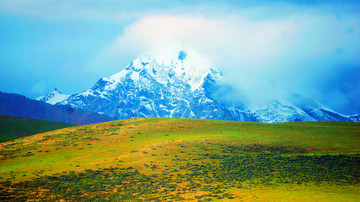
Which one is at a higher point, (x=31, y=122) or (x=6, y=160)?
(x=31, y=122)

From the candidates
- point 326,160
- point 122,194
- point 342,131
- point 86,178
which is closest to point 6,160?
point 86,178

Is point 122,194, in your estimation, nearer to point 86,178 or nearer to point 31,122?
point 86,178

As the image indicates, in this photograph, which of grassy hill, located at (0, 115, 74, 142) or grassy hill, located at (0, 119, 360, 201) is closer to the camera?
grassy hill, located at (0, 119, 360, 201)

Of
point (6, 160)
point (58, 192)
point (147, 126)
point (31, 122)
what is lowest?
point (58, 192)

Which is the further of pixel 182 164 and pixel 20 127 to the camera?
pixel 20 127

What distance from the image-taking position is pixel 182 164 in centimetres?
8975

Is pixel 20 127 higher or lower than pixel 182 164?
higher

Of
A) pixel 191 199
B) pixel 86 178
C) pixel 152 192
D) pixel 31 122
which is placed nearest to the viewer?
pixel 191 199

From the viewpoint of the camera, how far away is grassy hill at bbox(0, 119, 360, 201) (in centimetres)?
7444

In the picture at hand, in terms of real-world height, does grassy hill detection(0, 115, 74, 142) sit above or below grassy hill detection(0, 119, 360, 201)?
above

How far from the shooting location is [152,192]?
7500 cm

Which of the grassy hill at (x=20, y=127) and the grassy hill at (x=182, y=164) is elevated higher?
the grassy hill at (x=20, y=127)

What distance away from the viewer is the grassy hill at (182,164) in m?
74.4

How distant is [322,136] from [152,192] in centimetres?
6197
